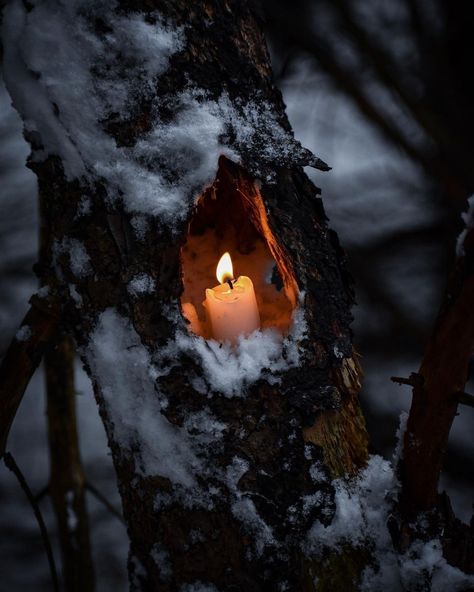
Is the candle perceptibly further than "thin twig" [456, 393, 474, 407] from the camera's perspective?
Yes

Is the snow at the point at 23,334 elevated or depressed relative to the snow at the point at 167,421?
elevated

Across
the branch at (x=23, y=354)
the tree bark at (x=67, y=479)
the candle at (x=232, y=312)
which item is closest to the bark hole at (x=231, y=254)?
the candle at (x=232, y=312)

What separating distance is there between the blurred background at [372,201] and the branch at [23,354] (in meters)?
1.69

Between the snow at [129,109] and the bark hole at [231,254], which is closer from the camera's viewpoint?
the snow at [129,109]

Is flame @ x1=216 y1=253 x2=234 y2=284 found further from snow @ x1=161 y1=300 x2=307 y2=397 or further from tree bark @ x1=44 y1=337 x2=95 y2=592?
tree bark @ x1=44 y1=337 x2=95 y2=592

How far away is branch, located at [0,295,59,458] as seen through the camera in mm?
943

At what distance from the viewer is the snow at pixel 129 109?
2.79 ft

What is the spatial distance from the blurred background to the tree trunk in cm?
141

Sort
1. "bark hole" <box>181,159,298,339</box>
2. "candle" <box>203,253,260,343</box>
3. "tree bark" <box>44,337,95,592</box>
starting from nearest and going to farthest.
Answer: "candle" <box>203,253,260,343</box> → "bark hole" <box>181,159,298,339</box> → "tree bark" <box>44,337,95,592</box>

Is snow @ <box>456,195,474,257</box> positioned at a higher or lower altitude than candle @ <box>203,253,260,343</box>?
lower

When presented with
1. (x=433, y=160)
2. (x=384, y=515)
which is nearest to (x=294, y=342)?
(x=384, y=515)

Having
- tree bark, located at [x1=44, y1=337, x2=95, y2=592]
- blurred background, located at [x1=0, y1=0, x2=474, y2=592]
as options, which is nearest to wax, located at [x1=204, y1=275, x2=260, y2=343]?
tree bark, located at [x1=44, y1=337, x2=95, y2=592]

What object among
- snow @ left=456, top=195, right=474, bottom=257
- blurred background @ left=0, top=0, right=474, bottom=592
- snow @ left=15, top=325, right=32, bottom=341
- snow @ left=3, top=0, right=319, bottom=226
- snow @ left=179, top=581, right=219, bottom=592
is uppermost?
blurred background @ left=0, top=0, right=474, bottom=592

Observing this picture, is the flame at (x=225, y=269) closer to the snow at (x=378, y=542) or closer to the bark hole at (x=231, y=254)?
the bark hole at (x=231, y=254)
